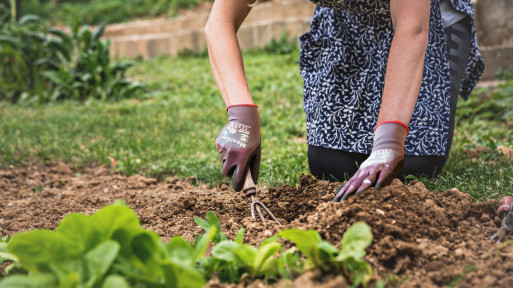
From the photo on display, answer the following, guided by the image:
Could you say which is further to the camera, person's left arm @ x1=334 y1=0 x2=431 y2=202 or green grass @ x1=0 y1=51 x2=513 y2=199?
green grass @ x1=0 y1=51 x2=513 y2=199

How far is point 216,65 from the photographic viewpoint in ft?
6.88

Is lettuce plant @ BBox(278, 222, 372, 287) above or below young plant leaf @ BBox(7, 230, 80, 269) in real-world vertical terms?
below

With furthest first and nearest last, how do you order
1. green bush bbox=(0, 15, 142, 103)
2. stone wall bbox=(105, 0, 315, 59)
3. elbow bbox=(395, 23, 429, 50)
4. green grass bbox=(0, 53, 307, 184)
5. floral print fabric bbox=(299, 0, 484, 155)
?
stone wall bbox=(105, 0, 315, 59), green bush bbox=(0, 15, 142, 103), green grass bbox=(0, 53, 307, 184), floral print fabric bbox=(299, 0, 484, 155), elbow bbox=(395, 23, 429, 50)

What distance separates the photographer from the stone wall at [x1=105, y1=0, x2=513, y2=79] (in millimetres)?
4707

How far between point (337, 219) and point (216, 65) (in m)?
0.87

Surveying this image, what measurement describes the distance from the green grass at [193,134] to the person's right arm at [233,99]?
2.46 feet

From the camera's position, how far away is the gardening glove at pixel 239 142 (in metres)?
1.90

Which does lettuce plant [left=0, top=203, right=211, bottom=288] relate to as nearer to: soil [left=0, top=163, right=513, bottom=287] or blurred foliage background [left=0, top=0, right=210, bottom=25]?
soil [left=0, top=163, right=513, bottom=287]

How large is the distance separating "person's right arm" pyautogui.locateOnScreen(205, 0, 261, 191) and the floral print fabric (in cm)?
56

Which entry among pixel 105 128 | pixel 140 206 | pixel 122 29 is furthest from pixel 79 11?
pixel 140 206

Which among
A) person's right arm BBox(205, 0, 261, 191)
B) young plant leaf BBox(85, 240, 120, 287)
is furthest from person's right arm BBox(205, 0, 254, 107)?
young plant leaf BBox(85, 240, 120, 287)

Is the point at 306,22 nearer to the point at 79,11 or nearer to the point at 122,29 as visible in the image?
the point at 122,29

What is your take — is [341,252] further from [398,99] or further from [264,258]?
[398,99]

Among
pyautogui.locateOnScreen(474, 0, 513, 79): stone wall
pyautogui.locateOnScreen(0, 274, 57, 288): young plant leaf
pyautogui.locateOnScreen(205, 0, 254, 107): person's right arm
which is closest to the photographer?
pyautogui.locateOnScreen(0, 274, 57, 288): young plant leaf
